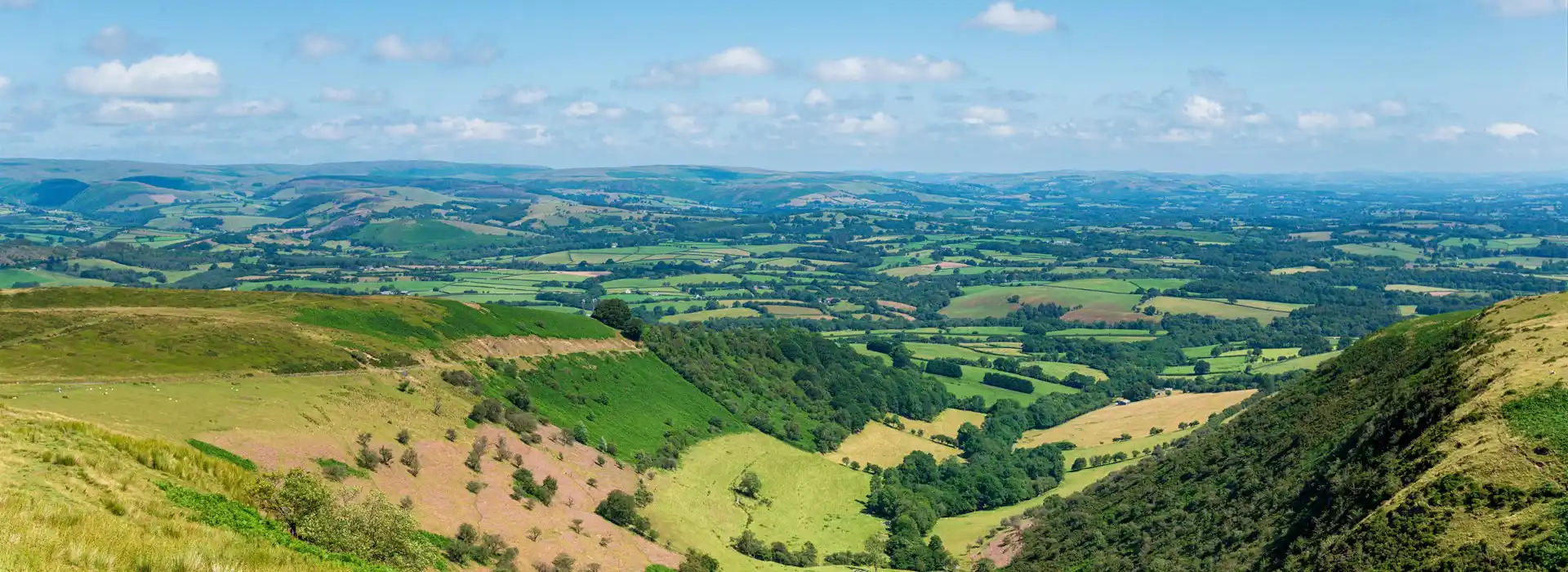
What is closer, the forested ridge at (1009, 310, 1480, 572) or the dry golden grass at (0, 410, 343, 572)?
the dry golden grass at (0, 410, 343, 572)

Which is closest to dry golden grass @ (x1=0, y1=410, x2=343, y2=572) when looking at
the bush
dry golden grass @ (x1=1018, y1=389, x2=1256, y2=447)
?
dry golden grass @ (x1=1018, y1=389, x2=1256, y2=447)

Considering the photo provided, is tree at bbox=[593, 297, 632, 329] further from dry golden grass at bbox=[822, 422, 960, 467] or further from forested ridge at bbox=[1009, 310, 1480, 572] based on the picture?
A: forested ridge at bbox=[1009, 310, 1480, 572]

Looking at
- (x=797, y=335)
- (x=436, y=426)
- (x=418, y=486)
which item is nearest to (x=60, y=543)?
(x=418, y=486)

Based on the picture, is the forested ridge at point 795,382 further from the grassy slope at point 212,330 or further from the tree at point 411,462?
the tree at point 411,462

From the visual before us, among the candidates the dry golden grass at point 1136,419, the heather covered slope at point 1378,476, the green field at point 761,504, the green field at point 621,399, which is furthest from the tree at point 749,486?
the dry golden grass at point 1136,419

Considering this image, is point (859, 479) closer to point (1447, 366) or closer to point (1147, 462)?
point (1147, 462)

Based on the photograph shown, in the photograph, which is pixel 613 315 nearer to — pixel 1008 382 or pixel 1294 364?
pixel 1008 382
